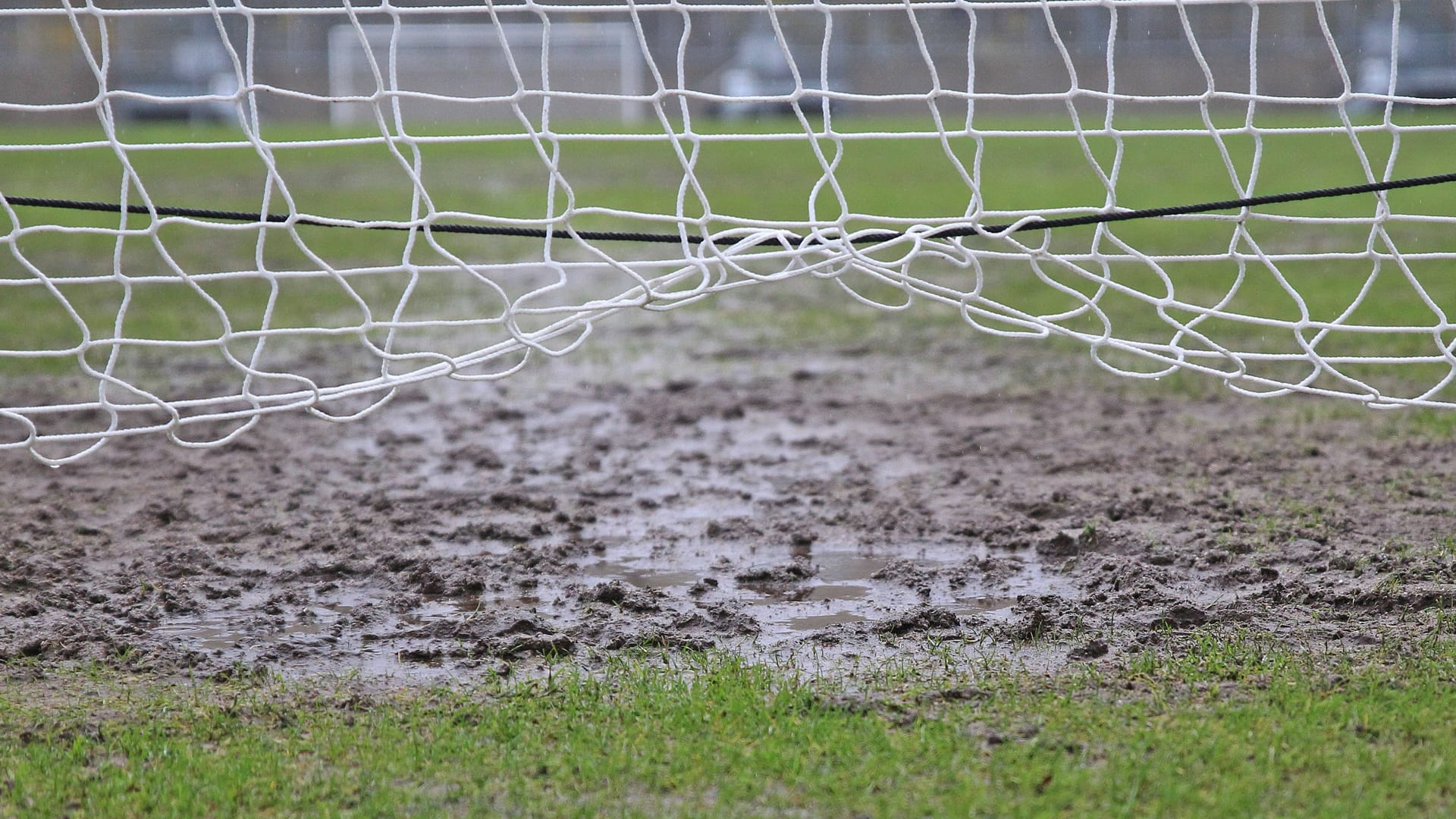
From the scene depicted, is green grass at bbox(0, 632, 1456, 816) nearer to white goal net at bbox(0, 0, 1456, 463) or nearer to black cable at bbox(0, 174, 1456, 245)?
white goal net at bbox(0, 0, 1456, 463)

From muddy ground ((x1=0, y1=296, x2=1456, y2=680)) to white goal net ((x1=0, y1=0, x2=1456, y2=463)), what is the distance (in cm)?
35

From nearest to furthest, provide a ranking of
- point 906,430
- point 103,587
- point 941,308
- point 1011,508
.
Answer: point 103,587 → point 1011,508 → point 906,430 → point 941,308

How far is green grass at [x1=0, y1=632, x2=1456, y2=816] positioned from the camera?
2.63 meters

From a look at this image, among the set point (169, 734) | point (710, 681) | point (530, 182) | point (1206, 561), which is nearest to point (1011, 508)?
point (1206, 561)

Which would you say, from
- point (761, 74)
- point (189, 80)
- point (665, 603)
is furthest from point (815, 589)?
point (189, 80)

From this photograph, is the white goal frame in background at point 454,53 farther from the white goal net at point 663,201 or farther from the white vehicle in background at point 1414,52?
the white vehicle in background at point 1414,52

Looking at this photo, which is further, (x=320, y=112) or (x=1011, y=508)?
(x=320, y=112)

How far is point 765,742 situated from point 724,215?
7845 millimetres

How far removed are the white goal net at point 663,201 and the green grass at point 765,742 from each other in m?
0.88

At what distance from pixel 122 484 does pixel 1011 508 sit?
323 centimetres

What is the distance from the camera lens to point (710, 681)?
322cm

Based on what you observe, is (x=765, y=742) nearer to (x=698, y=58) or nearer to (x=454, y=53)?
(x=454, y=53)

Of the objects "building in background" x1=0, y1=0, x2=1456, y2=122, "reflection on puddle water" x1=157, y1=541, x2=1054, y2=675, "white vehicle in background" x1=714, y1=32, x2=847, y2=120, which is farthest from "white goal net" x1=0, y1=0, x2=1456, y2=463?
"white vehicle in background" x1=714, y1=32, x2=847, y2=120

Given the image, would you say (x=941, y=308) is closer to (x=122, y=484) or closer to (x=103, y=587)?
(x=122, y=484)
